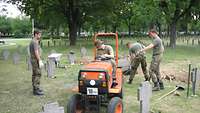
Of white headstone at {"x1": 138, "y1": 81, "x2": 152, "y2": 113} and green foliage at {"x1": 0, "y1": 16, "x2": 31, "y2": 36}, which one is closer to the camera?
white headstone at {"x1": 138, "y1": 81, "x2": 152, "y2": 113}

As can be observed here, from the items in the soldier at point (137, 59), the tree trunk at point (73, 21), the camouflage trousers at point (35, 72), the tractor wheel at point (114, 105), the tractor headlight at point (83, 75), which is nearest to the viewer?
the tractor wheel at point (114, 105)

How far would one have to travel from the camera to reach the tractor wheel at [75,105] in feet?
26.9

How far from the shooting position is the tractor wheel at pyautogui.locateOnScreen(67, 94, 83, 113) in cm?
819

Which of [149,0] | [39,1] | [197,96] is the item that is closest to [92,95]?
[197,96]

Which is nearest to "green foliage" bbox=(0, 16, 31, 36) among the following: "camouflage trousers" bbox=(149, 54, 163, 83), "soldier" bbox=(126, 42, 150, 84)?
"soldier" bbox=(126, 42, 150, 84)

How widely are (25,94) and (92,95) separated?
163 inches

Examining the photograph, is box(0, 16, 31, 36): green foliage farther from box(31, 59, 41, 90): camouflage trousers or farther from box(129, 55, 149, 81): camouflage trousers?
box(31, 59, 41, 90): camouflage trousers

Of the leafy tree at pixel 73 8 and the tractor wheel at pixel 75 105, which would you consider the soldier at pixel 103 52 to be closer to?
the tractor wheel at pixel 75 105

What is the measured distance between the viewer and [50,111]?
223 inches

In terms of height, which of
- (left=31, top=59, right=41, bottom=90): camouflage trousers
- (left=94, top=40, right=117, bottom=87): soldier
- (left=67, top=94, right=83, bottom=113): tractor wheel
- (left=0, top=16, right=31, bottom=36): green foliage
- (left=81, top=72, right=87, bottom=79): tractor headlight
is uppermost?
(left=0, top=16, right=31, bottom=36): green foliage

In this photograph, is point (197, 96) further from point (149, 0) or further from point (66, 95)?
point (149, 0)

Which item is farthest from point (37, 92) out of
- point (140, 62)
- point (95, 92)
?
point (140, 62)

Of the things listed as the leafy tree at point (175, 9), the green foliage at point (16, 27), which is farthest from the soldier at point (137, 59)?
the green foliage at point (16, 27)

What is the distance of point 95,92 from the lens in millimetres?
7965
